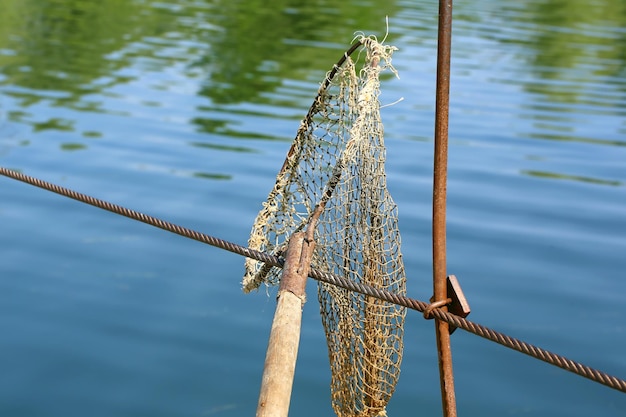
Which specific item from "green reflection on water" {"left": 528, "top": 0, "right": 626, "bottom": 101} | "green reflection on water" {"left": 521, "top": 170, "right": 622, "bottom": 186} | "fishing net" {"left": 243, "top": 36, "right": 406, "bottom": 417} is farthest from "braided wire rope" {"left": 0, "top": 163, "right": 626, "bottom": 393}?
"green reflection on water" {"left": 528, "top": 0, "right": 626, "bottom": 101}

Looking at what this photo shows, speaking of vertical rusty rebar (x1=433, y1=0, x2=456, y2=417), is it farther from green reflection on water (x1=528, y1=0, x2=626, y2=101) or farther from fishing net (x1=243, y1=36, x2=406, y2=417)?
green reflection on water (x1=528, y1=0, x2=626, y2=101)

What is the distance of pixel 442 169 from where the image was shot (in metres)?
2.54

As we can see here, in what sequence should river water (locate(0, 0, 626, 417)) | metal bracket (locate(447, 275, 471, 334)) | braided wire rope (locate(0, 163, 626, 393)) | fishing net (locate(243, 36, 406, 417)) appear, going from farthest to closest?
river water (locate(0, 0, 626, 417)) → fishing net (locate(243, 36, 406, 417)) → metal bracket (locate(447, 275, 471, 334)) → braided wire rope (locate(0, 163, 626, 393))

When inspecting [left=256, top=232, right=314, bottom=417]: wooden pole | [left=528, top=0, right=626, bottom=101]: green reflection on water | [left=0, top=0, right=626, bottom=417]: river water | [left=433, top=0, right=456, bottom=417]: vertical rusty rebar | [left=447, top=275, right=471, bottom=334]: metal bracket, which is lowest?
[left=528, top=0, right=626, bottom=101]: green reflection on water

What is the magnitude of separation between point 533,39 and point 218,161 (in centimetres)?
798

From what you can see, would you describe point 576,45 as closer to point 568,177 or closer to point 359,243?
point 568,177

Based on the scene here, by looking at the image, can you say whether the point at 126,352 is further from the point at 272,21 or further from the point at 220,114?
the point at 272,21

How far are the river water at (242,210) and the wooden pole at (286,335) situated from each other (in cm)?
97

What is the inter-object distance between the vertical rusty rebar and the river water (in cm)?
127

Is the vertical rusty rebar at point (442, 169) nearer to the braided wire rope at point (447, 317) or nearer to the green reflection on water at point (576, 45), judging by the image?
the braided wire rope at point (447, 317)

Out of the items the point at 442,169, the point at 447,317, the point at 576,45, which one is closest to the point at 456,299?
the point at 447,317

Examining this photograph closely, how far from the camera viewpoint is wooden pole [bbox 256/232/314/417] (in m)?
2.50

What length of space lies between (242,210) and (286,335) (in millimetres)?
4210

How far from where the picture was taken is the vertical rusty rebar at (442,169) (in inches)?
96.6
